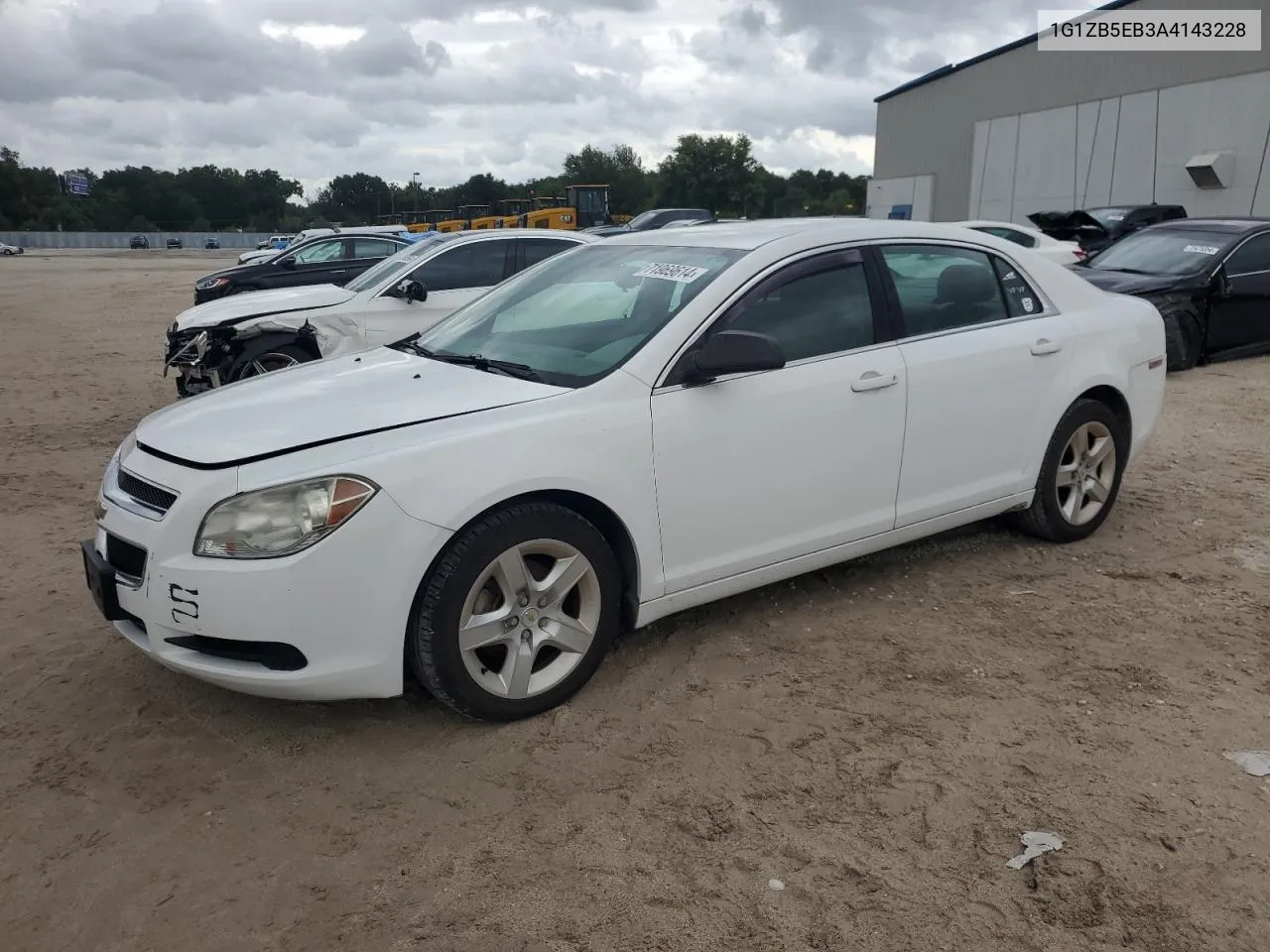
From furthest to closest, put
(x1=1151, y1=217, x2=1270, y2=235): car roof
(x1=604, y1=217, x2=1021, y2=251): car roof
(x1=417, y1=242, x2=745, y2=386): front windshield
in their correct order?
(x1=1151, y1=217, x2=1270, y2=235): car roof < (x1=604, y1=217, x2=1021, y2=251): car roof < (x1=417, y1=242, x2=745, y2=386): front windshield

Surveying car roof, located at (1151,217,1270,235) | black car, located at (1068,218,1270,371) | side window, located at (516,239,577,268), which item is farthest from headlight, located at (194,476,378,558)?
car roof, located at (1151,217,1270,235)

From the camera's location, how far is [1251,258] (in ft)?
33.4

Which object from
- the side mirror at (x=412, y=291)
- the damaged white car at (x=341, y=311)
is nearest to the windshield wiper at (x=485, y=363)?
the damaged white car at (x=341, y=311)

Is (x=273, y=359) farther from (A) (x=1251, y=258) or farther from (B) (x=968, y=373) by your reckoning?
(A) (x=1251, y=258)

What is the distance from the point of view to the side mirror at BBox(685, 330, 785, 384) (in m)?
3.42

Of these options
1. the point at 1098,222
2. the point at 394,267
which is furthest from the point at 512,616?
the point at 1098,222

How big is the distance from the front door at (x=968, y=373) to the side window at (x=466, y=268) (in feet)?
18.4

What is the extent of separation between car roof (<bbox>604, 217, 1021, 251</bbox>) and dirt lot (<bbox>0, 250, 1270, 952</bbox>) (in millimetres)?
1545

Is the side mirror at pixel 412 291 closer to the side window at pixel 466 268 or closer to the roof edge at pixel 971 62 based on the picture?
the side window at pixel 466 268

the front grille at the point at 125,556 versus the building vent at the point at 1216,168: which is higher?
the building vent at the point at 1216,168

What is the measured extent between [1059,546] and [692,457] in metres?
2.44

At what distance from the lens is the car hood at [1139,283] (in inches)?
379

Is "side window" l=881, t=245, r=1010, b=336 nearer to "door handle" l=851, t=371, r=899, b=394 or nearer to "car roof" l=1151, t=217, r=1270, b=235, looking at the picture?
"door handle" l=851, t=371, r=899, b=394

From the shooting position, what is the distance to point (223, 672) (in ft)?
9.91
